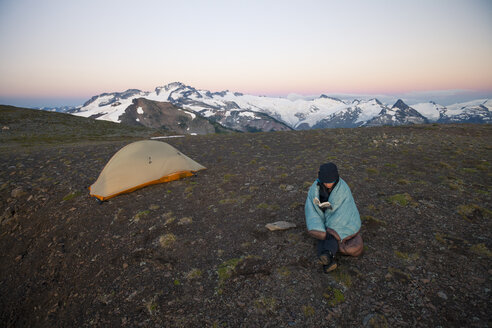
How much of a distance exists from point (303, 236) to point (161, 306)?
5.32 metres

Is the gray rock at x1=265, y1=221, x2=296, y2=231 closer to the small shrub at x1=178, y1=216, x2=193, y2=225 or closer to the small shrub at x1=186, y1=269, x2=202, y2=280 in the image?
the small shrub at x1=186, y1=269, x2=202, y2=280

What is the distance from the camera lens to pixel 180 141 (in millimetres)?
28750

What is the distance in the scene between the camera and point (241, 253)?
8344 millimetres

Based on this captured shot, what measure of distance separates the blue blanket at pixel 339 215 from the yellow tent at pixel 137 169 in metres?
9.84

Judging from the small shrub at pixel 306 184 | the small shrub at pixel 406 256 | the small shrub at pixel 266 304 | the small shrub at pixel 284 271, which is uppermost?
the small shrub at pixel 306 184

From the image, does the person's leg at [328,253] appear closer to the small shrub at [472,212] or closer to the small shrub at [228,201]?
the small shrub at [228,201]

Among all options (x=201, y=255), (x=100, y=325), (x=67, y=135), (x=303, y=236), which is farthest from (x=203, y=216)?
(x=67, y=135)

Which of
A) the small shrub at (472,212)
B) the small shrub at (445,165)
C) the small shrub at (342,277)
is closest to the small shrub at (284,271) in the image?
the small shrub at (342,277)

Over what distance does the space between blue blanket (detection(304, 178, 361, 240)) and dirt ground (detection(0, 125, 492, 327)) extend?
1.02 metres

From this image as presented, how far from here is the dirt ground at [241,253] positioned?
6141 millimetres

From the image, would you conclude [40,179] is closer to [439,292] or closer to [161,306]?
[161,306]

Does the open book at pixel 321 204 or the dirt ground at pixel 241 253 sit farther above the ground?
the open book at pixel 321 204

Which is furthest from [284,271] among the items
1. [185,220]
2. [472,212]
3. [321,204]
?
[472,212]

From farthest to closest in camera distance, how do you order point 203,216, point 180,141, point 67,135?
point 67,135 < point 180,141 < point 203,216
